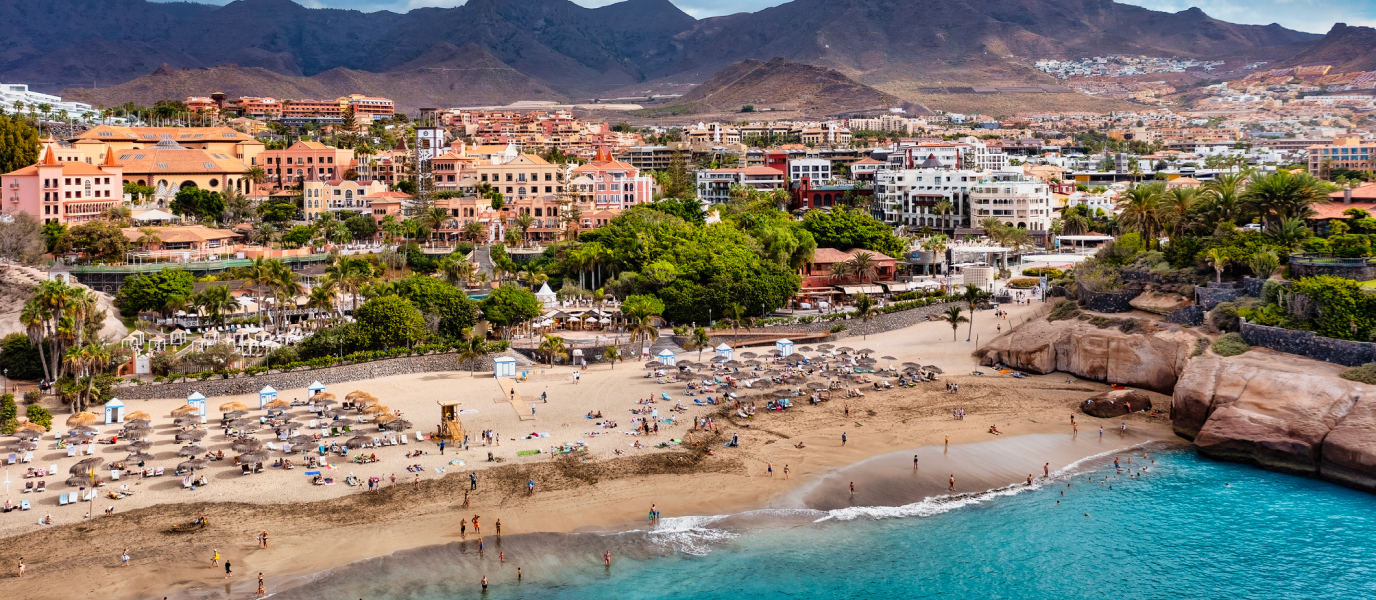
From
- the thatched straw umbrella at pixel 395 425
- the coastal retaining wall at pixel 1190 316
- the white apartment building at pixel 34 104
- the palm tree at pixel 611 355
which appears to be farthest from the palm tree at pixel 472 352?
the white apartment building at pixel 34 104

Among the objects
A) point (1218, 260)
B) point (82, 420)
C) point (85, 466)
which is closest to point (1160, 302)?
point (1218, 260)

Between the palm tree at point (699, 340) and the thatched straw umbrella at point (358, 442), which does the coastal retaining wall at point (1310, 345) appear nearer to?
the palm tree at point (699, 340)

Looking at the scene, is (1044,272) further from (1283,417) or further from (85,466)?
(85,466)

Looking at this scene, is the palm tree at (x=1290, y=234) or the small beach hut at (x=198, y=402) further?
the palm tree at (x=1290, y=234)

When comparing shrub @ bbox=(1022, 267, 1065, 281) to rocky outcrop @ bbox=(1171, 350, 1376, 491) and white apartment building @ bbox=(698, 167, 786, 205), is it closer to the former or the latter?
rocky outcrop @ bbox=(1171, 350, 1376, 491)

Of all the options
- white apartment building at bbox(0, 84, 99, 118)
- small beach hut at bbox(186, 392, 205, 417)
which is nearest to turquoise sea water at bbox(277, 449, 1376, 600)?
small beach hut at bbox(186, 392, 205, 417)

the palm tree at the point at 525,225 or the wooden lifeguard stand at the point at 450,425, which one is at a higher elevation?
the palm tree at the point at 525,225

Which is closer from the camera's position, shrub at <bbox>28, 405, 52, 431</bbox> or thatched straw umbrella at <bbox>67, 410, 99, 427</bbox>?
thatched straw umbrella at <bbox>67, 410, 99, 427</bbox>
